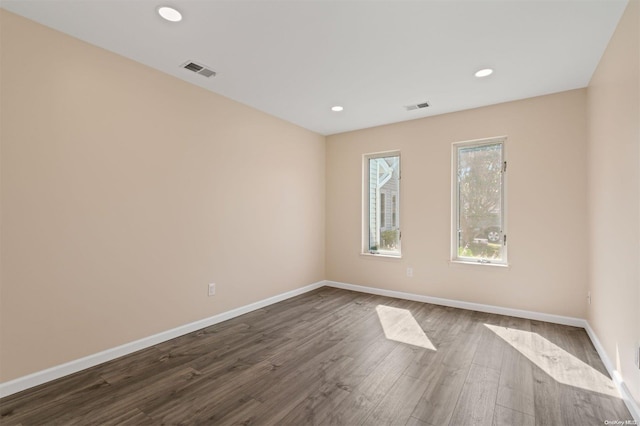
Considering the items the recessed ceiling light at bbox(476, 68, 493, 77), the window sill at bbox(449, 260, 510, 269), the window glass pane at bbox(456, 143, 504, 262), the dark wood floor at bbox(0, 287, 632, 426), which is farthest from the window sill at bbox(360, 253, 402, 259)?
the recessed ceiling light at bbox(476, 68, 493, 77)

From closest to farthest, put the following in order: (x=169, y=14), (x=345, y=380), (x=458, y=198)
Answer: (x=169, y=14)
(x=345, y=380)
(x=458, y=198)

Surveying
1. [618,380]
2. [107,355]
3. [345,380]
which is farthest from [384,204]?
[107,355]

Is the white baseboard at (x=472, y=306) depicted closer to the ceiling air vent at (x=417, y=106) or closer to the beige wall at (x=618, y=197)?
the beige wall at (x=618, y=197)

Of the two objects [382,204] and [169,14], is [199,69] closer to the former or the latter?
[169,14]

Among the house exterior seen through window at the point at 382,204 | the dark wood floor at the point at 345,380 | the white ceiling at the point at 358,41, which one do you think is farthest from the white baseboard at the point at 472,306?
the white ceiling at the point at 358,41

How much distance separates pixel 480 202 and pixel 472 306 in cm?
136

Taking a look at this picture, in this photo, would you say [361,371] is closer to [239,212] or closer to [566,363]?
[566,363]

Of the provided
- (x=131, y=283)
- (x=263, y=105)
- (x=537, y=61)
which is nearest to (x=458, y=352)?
(x=537, y=61)

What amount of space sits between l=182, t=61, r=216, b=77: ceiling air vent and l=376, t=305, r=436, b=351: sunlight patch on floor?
10.5 feet

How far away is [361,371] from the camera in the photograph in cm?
239

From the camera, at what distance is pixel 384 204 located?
4.77 meters

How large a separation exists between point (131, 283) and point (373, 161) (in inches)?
146

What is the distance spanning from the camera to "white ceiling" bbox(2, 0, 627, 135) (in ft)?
6.60

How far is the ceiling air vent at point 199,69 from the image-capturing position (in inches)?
109
